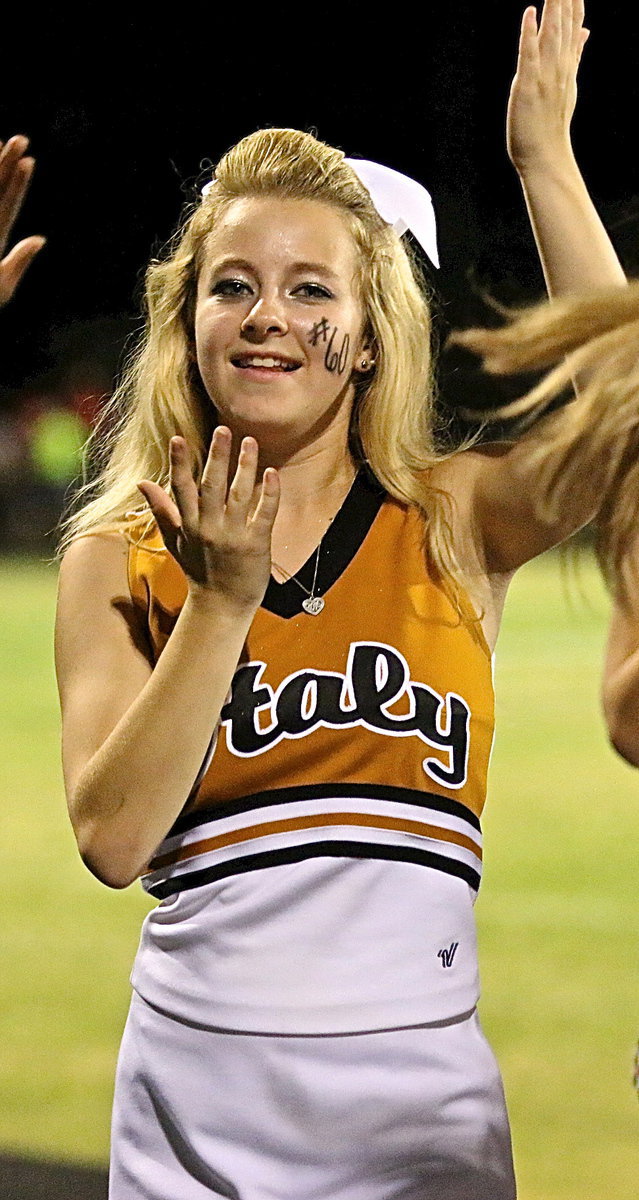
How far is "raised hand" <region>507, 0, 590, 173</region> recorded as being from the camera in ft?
4.58

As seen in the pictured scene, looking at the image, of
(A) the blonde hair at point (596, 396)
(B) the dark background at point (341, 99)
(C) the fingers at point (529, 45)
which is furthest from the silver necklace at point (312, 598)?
(B) the dark background at point (341, 99)

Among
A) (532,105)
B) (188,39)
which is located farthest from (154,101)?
(532,105)

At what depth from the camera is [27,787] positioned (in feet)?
17.2

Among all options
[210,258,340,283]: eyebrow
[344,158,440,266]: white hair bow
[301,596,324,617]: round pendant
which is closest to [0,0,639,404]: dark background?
[344,158,440,266]: white hair bow

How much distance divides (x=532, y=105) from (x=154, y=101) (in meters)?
3.91

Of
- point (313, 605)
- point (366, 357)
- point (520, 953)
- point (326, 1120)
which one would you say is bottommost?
point (520, 953)

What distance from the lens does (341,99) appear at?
4.80 metres

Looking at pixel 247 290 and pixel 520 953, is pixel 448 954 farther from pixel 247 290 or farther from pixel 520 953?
pixel 520 953

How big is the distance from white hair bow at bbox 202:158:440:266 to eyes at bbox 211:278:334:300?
119 mm

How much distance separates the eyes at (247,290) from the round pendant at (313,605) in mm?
262

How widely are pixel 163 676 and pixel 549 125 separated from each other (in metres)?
0.63

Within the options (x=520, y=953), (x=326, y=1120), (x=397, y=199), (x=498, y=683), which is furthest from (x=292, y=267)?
(x=498, y=683)

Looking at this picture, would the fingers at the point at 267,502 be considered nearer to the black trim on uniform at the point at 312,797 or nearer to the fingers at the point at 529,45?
the black trim on uniform at the point at 312,797

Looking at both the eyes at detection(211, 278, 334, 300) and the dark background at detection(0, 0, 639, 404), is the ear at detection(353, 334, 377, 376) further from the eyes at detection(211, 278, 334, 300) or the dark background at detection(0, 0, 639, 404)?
the dark background at detection(0, 0, 639, 404)
